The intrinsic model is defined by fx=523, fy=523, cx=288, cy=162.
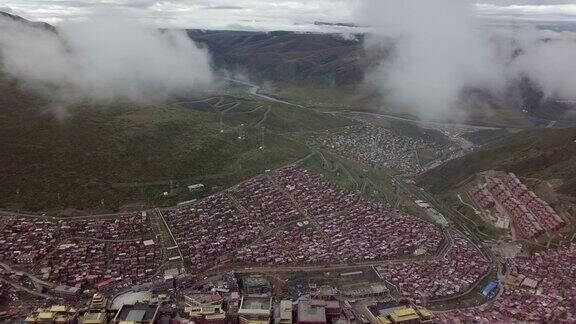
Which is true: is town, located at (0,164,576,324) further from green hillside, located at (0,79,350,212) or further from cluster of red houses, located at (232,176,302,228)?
green hillside, located at (0,79,350,212)

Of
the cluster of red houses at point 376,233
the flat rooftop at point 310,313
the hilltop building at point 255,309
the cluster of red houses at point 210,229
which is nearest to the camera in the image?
the flat rooftop at point 310,313

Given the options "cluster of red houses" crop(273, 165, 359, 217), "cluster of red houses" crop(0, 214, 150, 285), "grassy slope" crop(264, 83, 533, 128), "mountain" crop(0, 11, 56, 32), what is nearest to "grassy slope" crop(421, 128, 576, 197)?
"cluster of red houses" crop(273, 165, 359, 217)

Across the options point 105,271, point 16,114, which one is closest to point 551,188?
point 105,271

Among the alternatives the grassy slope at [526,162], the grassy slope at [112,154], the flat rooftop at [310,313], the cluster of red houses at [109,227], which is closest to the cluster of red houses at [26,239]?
the cluster of red houses at [109,227]

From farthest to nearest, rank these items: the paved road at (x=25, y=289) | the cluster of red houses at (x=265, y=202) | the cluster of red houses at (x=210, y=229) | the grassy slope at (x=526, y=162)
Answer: the grassy slope at (x=526, y=162) < the cluster of red houses at (x=265, y=202) < the cluster of red houses at (x=210, y=229) < the paved road at (x=25, y=289)

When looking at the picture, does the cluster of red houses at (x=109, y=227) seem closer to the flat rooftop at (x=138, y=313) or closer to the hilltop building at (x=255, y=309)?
the flat rooftop at (x=138, y=313)

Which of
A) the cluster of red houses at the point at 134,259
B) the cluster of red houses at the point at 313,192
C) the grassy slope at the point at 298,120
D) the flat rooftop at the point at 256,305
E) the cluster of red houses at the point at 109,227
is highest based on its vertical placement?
the flat rooftop at the point at 256,305
